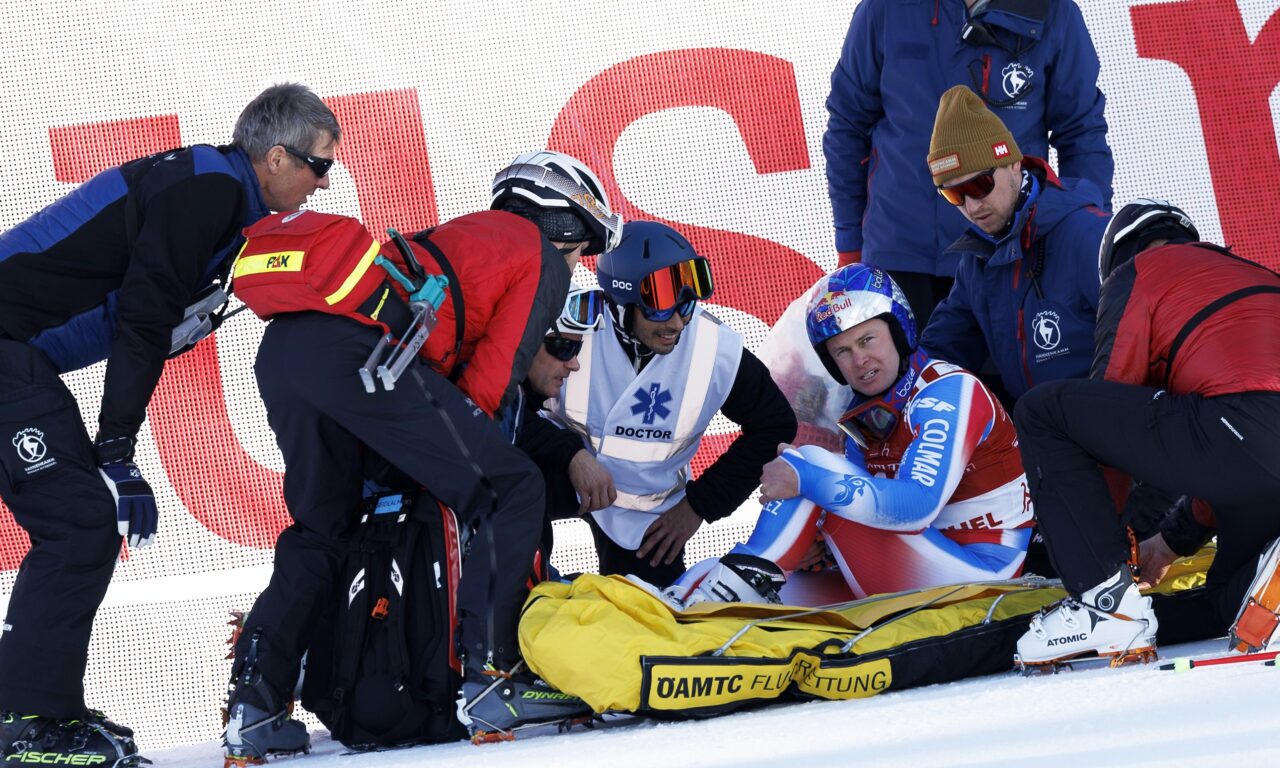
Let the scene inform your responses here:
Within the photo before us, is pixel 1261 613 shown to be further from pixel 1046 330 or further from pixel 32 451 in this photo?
pixel 32 451

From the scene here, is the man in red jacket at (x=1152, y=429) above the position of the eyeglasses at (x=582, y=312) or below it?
below

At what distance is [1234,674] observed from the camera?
7.16 ft

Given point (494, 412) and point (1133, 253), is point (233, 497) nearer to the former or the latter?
point (494, 412)

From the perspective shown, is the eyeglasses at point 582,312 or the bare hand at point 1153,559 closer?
the bare hand at point 1153,559

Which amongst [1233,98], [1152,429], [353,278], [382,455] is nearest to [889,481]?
[1152,429]

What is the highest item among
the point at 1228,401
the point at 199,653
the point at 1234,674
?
the point at 1228,401

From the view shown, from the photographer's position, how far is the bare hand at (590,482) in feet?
10.5

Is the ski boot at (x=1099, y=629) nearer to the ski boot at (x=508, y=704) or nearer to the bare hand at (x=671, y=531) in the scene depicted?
the ski boot at (x=508, y=704)

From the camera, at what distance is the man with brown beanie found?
11.2 feet

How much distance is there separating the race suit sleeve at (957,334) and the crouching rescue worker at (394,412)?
1375mm

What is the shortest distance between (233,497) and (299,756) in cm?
207

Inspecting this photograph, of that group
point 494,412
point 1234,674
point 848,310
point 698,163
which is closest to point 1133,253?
point 848,310

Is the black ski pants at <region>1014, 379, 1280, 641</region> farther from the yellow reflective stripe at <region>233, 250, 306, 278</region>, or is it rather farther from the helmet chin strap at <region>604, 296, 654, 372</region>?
the yellow reflective stripe at <region>233, 250, 306, 278</region>

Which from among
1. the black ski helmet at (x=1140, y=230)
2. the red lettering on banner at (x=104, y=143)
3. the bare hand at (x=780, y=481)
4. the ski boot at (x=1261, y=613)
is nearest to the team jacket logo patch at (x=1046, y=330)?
the black ski helmet at (x=1140, y=230)
